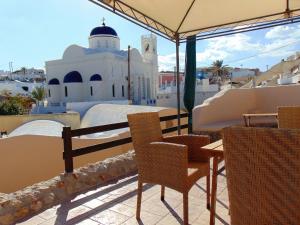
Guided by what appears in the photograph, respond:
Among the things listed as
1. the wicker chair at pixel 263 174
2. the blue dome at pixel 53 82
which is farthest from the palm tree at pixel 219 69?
the wicker chair at pixel 263 174

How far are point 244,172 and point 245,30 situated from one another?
4127mm

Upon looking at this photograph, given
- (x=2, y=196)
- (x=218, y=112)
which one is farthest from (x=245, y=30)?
(x=2, y=196)

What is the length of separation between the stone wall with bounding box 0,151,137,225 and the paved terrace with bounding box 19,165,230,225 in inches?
4.8

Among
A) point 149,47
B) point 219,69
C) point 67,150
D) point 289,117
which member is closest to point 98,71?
point 149,47

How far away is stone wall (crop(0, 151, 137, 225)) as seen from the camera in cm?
262

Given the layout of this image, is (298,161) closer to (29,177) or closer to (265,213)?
(265,213)

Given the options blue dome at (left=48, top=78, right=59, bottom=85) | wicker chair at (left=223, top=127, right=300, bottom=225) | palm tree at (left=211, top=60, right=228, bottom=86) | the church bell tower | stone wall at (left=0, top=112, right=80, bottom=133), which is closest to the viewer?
wicker chair at (left=223, top=127, right=300, bottom=225)

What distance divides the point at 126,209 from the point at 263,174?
1.79 meters

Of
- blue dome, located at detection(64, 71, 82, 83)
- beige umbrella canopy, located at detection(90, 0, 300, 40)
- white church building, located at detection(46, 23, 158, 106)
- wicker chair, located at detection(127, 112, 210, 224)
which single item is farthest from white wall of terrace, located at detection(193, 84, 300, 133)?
blue dome, located at detection(64, 71, 82, 83)

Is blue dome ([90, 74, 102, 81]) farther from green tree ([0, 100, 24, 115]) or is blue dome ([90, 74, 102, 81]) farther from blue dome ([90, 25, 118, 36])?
green tree ([0, 100, 24, 115])

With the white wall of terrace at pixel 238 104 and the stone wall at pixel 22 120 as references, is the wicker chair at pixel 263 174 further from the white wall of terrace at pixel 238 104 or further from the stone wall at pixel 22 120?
the stone wall at pixel 22 120

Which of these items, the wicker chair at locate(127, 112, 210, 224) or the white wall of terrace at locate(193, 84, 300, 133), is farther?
the white wall of terrace at locate(193, 84, 300, 133)

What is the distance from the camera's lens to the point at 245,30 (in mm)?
4902

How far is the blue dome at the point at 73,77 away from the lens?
26.7 metres
